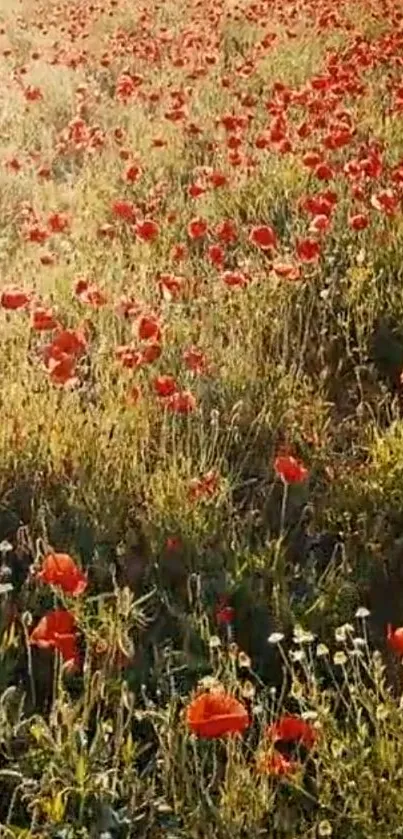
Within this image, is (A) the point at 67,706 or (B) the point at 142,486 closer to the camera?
(A) the point at 67,706

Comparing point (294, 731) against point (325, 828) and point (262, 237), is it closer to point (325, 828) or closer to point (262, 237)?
point (325, 828)

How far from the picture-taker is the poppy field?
2.30 metres

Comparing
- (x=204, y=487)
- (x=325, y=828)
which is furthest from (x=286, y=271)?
(x=325, y=828)

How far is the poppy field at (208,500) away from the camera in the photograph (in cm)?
230

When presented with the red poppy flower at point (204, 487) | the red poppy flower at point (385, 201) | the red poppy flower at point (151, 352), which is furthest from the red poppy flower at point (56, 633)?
the red poppy flower at point (385, 201)

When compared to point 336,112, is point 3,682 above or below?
below

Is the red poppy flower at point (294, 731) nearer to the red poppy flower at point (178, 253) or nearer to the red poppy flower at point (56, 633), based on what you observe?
the red poppy flower at point (56, 633)

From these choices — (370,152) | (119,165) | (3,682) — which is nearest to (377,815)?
(3,682)

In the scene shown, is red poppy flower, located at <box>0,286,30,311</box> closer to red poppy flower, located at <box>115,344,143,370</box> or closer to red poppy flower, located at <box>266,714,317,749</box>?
red poppy flower, located at <box>115,344,143,370</box>

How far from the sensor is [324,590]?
2.86 metres

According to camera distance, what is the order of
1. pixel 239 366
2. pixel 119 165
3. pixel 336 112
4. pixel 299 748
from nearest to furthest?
pixel 299 748, pixel 239 366, pixel 336 112, pixel 119 165

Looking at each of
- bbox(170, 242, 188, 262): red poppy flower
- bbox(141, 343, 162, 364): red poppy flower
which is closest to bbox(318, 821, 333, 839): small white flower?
bbox(141, 343, 162, 364): red poppy flower

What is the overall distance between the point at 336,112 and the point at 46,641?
355cm

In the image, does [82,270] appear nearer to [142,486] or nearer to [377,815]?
[142,486]
